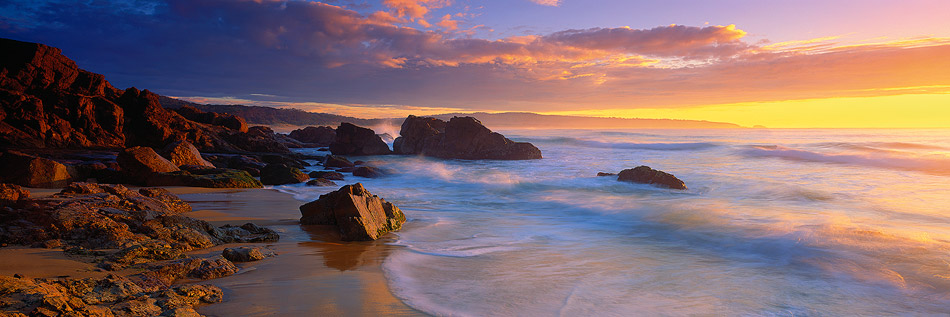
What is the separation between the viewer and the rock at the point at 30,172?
30.3ft

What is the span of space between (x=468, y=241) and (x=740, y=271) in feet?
12.5

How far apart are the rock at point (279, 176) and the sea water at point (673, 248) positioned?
800 millimetres

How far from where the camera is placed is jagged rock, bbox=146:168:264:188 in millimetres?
11344

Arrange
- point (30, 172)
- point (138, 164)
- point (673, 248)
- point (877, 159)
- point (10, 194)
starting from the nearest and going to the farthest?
point (10, 194)
point (673, 248)
point (30, 172)
point (138, 164)
point (877, 159)

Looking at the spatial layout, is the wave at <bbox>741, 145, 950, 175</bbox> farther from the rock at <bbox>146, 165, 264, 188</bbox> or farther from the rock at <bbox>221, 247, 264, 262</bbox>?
the rock at <bbox>146, 165, 264, 188</bbox>

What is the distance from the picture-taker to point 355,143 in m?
30.4

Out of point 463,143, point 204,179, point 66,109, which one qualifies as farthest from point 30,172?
point 463,143

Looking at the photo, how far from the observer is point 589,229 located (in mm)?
9250

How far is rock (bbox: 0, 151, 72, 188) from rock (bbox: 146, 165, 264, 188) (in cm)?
170

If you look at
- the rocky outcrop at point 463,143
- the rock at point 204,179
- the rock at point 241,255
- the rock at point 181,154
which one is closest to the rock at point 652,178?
the rock at point 204,179

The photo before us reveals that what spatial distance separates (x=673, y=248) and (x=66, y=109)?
2105 centimetres

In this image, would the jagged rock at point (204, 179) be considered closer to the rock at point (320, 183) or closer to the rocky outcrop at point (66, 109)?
the rock at point (320, 183)

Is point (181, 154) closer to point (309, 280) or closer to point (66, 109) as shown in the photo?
point (66, 109)

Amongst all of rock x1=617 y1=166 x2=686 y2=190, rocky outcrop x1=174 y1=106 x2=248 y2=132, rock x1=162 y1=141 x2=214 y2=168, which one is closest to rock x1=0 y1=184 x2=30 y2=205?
rock x1=162 y1=141 x2=214 y2=168
